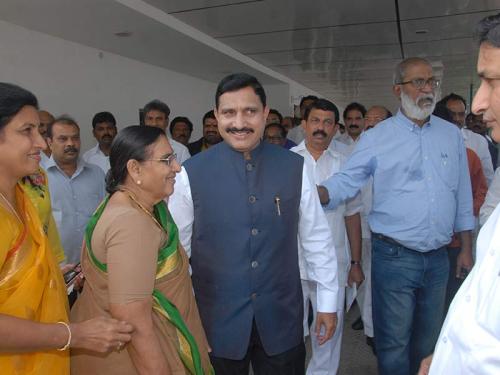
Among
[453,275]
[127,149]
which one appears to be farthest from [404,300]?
[127,149]

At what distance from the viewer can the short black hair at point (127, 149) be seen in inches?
56.4

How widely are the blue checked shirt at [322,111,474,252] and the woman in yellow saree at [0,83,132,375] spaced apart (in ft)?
4.18

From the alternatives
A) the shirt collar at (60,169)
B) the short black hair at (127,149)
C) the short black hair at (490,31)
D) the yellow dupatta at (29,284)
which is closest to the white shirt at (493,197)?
the short black hair at (490,31)

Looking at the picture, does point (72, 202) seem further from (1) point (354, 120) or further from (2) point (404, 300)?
(1) point (354, 120)

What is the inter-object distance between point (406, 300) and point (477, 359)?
1.33 metres

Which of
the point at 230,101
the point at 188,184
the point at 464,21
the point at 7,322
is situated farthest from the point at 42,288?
the point at 464,21

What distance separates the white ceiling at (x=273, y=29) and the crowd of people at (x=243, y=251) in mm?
1479

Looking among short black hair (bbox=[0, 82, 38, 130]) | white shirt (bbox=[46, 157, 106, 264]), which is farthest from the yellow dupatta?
white shirt (bbox=[46, 157, 106, 264])

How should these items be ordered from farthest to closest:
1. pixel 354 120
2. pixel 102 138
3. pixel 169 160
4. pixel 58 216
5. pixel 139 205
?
1. pixel 354 120
2. pixel 102 138
3. pixel 58 216
4. pixel 169 160
5. pixel 139 205

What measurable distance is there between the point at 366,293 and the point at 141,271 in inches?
95.7

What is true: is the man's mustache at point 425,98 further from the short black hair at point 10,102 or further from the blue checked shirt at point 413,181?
the short black hair at point 10,102

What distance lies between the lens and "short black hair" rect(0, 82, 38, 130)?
4.10 ft

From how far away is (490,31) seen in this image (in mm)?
1116

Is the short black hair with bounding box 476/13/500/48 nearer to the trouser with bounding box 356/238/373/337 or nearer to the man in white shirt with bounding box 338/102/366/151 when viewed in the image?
the trouser with bounding box 356/238/373/337
